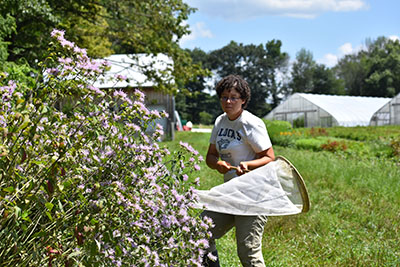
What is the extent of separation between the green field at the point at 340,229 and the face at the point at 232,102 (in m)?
0.50

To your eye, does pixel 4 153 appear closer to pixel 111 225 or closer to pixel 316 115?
pixel 111 225

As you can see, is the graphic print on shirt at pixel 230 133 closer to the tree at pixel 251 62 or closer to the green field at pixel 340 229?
the green field at pixel 340 229

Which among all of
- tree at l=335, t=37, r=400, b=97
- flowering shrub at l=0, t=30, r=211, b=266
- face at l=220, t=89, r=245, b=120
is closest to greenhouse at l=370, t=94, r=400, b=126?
tree at l=335, t=37, r=400, b=97

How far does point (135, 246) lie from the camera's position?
209 cm

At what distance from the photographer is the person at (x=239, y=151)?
2.87 meters

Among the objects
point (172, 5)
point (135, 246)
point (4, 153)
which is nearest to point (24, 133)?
point (4, 153)

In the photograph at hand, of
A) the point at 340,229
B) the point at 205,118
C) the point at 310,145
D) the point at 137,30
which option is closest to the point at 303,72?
the point at 205,118

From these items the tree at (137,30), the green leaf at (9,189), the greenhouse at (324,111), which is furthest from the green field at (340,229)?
the greenhouse at (324,111)

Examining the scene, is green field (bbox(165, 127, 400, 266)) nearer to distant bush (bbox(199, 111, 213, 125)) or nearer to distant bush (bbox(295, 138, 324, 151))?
distant bush (bbox(295, 138, 324, 151))

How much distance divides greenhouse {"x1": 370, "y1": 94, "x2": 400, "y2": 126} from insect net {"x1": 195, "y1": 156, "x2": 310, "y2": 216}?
28.5 meters

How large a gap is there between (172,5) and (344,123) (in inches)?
949

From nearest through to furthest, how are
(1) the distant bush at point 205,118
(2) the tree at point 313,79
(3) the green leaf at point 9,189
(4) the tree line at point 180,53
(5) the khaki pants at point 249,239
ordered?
(3) the green leaf at point 9,189 → (5) the khaki pants at point 249,239 → (4) the tree line at point 180,53 → (1) the distant bush at point 205,118 → (2) the tree at point 313,79

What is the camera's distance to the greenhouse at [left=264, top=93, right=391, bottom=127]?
33.0m

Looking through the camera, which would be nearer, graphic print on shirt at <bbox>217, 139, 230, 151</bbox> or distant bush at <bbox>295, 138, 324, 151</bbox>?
graphic print on shirt at <bbox>217, 139, 230, 151</bbox>
